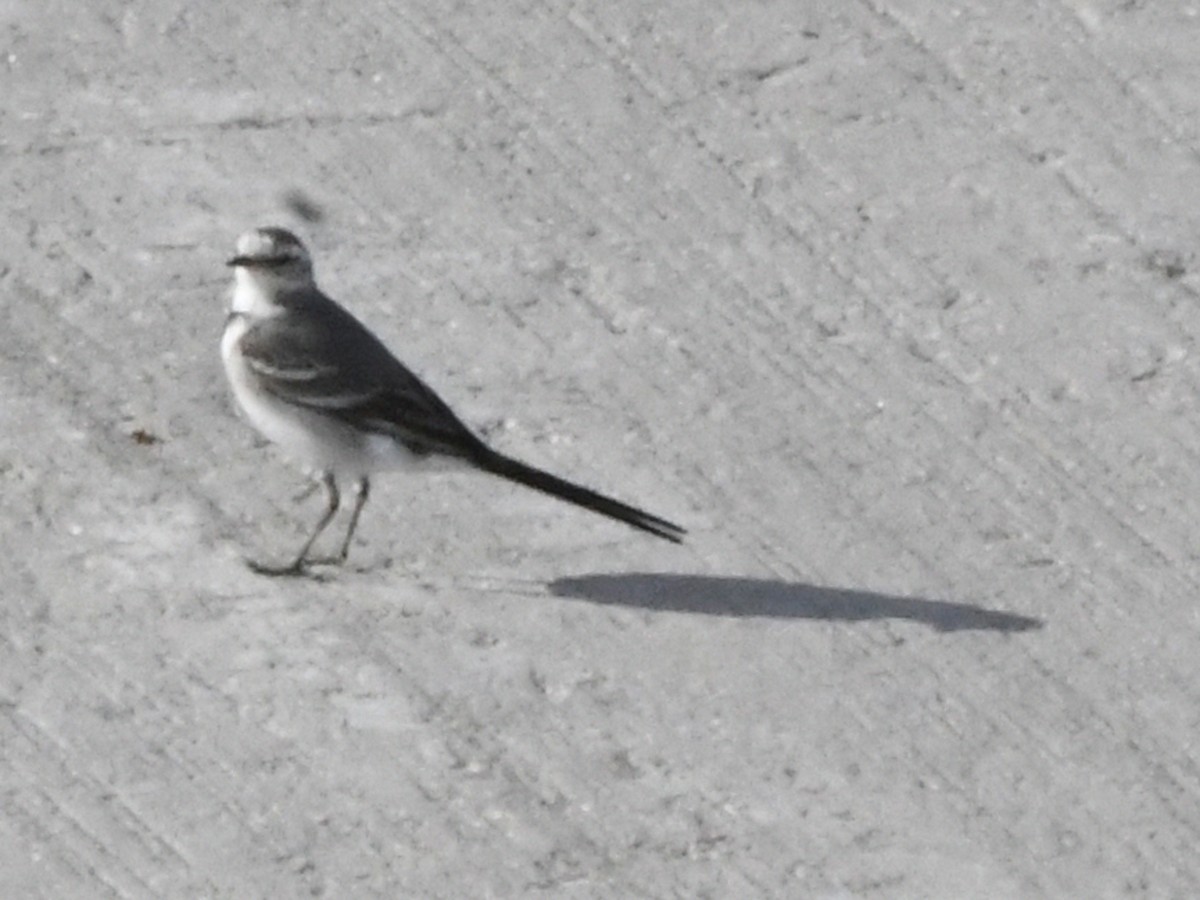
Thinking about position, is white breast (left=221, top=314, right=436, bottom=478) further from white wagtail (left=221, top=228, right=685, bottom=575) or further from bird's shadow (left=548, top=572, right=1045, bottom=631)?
bird's shadow (left=548, top=572, right=1045, bottom=631)

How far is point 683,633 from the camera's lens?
269 inches

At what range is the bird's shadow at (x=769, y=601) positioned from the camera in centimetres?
689

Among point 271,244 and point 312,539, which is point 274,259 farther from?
point 312,539

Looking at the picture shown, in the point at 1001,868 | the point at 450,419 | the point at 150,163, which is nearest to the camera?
the point at 1001,868

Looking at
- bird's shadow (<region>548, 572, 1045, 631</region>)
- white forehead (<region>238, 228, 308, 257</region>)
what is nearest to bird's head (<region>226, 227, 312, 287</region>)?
white forehead (<region>238, 228, 308, 257</region>)

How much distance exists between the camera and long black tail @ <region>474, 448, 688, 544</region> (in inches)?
277

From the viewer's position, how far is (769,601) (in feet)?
22.8

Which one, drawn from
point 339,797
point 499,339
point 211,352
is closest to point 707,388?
point 499,339

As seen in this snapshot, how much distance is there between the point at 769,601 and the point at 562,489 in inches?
20.9

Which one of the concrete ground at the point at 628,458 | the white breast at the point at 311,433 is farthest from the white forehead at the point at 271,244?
the concrete ground at the point at 628,458

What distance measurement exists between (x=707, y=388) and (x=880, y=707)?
130 centimetres

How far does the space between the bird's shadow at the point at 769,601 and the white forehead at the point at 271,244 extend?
3.53 feet

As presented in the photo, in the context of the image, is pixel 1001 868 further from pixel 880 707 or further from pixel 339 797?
pixel 339 797

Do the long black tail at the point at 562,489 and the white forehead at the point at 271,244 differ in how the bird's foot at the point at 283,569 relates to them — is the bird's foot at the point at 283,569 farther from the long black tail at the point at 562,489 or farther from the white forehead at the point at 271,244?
the white forehead at the point at 271,244
